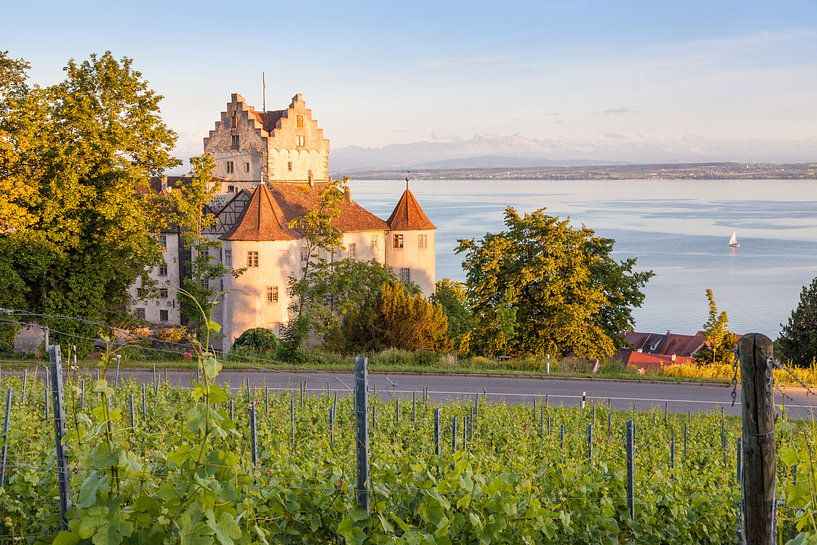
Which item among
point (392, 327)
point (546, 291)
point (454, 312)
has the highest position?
point (546, 291)

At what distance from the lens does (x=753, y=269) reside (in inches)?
4473

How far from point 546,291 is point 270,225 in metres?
22.4

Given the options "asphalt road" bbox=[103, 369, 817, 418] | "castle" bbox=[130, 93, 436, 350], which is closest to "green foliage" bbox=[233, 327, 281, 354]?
"asphalt road" bbox=[103, 369, 817, 418]

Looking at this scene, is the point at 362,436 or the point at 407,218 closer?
the point at 362,436

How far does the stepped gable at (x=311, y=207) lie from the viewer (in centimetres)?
6128

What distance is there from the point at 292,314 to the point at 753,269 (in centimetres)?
7536

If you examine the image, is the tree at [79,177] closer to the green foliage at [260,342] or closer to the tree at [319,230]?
the green foliage at [260,342]

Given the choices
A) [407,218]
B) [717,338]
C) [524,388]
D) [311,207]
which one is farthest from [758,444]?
[407,218]

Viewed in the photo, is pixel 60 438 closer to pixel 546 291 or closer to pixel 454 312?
pixel 546 291

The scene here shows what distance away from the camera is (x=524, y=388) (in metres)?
28.7

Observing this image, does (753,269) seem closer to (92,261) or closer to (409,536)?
(92,261)

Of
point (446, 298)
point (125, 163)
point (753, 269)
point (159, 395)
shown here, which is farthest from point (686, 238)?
point (159, 395)

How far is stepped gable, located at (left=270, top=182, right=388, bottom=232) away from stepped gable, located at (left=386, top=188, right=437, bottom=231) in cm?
85

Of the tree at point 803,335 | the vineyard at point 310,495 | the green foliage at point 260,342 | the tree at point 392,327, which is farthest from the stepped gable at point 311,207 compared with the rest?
the vineyard at point 310,495
